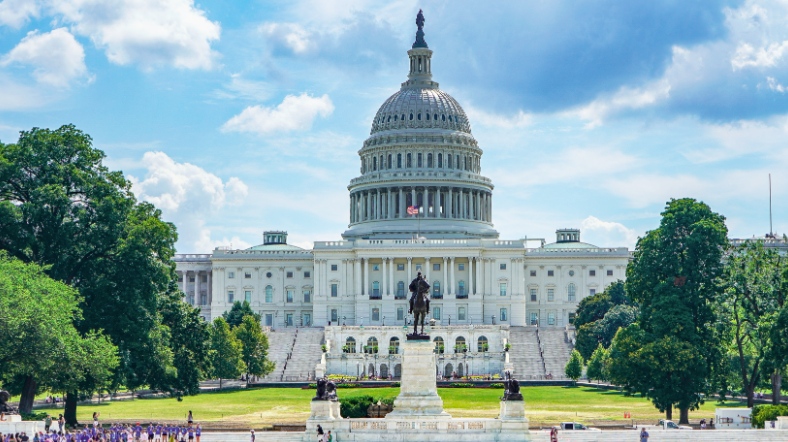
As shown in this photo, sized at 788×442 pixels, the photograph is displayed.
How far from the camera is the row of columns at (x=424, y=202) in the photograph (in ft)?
583

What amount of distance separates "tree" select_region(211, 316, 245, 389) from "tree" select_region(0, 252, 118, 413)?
39668 millimetres

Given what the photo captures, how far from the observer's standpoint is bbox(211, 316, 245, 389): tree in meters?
109

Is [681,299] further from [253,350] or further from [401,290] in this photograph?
[401,290]

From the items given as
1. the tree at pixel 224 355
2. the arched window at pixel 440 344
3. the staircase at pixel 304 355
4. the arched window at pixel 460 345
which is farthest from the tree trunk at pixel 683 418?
the arched window at pixel 440 344

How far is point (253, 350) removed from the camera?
389 ft

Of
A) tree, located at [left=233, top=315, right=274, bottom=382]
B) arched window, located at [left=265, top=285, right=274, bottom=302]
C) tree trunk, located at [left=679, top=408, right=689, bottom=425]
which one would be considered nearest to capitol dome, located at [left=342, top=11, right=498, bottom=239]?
arched window, located at [left=265, top=285, right=274, bottom=302]

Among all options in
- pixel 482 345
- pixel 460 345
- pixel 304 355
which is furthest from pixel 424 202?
pixel 304 355

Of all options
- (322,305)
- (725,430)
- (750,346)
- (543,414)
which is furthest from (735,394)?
(322,305)

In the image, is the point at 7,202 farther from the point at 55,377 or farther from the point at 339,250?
the point at 339,250

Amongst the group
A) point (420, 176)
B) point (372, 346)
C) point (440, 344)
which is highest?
point (420, 176)

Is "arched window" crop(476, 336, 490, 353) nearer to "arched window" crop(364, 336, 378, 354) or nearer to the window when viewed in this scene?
"arched window" crop(364, 336, 378, 354)

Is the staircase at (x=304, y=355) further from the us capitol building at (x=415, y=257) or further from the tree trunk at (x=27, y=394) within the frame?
A: the tree trunk at (x=27, y=394)

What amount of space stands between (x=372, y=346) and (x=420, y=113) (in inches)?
2065

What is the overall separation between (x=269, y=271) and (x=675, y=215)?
10111cm
